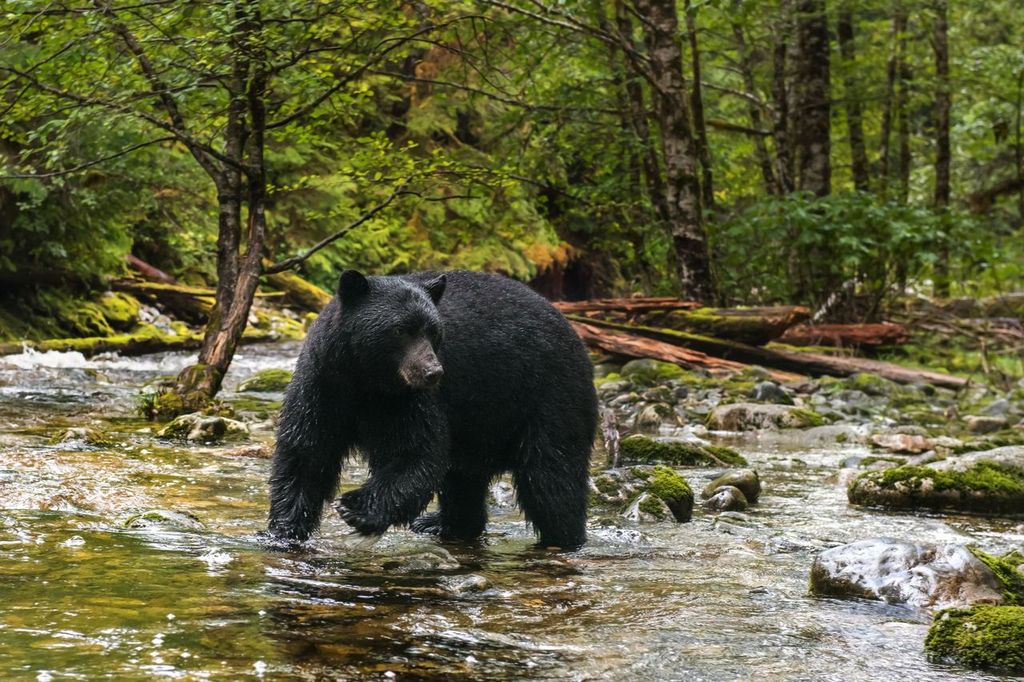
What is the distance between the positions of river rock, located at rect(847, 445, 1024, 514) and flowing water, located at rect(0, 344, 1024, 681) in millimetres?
251

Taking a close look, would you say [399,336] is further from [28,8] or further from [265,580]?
[28,8]

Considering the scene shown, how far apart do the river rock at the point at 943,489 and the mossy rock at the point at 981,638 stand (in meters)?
3.27

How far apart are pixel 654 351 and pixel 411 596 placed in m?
10.2

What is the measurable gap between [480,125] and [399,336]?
77.5 ft

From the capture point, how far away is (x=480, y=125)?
27.8m

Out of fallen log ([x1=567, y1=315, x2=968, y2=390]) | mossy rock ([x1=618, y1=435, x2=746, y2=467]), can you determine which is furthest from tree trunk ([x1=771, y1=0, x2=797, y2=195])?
mossy rock ([x1=618, y1=435, x2=746, y2=467])

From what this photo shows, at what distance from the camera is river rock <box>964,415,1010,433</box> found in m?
10.9

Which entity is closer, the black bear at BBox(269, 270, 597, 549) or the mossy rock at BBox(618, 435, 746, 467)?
the black bear at BBox(269, 270, 597, 549)

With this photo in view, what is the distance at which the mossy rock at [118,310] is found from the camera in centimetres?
1711

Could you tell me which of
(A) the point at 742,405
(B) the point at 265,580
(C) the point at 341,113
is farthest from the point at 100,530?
(A) the point at 742,405

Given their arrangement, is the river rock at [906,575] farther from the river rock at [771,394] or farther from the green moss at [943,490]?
the river rock at [771,394]

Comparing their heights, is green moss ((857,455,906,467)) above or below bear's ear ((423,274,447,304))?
below

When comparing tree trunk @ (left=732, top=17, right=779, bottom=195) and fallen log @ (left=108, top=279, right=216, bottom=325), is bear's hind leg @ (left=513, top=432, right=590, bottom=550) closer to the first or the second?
fallen log @ (left=108, top=279, right=216, bottom=325)

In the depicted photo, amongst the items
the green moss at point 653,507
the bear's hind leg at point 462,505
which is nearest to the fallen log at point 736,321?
the green moss at point 653,507
